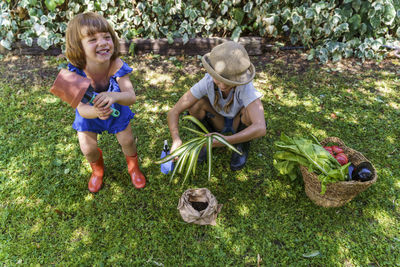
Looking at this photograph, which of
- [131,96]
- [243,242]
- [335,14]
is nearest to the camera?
[131,96]

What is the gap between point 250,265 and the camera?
2.04 m

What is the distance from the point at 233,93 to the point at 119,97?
0.99m

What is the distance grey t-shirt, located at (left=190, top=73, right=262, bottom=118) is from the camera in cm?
224

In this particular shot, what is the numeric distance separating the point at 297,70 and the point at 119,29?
3.13 metres

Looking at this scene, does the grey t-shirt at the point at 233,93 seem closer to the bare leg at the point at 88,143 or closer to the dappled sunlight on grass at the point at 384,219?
the bare leg at the point at 88,143

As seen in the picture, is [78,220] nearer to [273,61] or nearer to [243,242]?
[243,242]

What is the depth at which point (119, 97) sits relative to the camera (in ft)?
6.32

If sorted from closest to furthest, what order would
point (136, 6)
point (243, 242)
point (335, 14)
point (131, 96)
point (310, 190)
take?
1. point (131, 96)
2. point (243, 242)
3. point (310, 190)
4. point (335, 14)
5. point (136, 6)

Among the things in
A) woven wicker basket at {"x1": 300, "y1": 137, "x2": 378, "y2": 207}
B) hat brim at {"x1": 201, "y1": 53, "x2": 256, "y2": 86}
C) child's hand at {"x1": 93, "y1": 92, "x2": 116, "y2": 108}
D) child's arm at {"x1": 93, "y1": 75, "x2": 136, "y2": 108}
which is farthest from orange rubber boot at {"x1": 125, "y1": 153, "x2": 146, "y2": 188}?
woven wicker basket at {"x1": 300, "y1": 137, "x2": 378, "y2": 207}

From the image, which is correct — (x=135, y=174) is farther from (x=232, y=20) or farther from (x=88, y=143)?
(x=232, y=20)

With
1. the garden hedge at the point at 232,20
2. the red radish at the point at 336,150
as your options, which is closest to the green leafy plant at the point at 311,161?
the red radish at the point at 336,150

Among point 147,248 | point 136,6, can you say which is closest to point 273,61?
point 136,6

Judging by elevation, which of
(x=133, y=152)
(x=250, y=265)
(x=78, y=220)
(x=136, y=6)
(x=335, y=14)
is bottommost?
(x=250, y=265)

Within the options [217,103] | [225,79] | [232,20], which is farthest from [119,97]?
[232,20]
